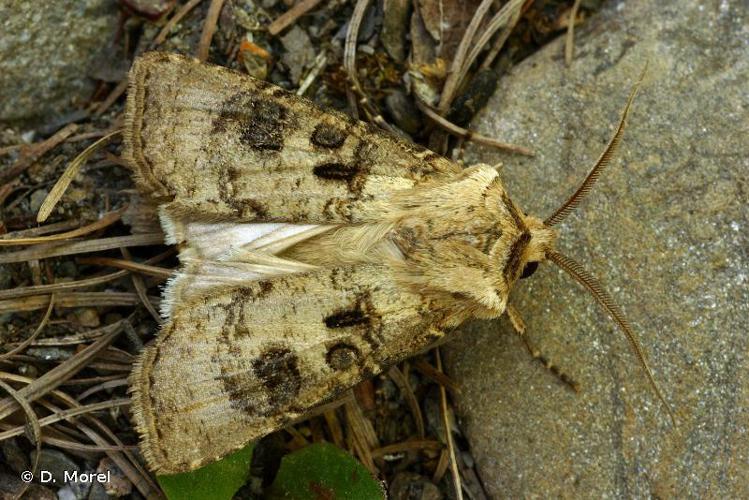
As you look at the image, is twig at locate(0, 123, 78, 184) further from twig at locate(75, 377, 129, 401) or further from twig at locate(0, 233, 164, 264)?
twig at locate(75, 377, 129, 401)

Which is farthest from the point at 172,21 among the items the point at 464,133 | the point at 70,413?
the point at 70,413

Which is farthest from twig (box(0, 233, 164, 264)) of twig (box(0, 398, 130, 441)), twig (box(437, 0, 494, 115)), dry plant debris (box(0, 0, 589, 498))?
twig (box(437, 0, 494, 115))

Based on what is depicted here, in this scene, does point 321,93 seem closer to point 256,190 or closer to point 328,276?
point 256,190

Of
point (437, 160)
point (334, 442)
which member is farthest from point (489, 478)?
point (437, 160)

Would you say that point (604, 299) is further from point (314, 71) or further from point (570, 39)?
point (314, 71)

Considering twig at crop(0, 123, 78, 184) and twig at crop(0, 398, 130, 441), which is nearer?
twig at crop(0, 398, 130, 441)

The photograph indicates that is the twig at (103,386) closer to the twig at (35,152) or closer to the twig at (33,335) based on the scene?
the twig at (33,335)
